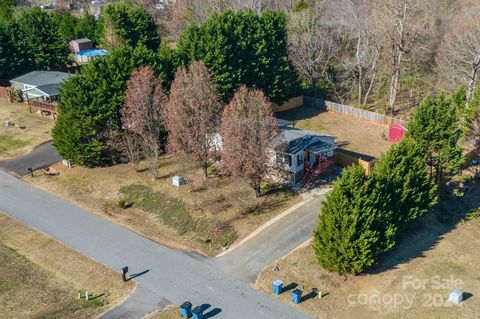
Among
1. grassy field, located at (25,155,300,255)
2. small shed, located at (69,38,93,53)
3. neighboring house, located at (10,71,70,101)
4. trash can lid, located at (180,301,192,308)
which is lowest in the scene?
trash can lid, located at (180,301,192,308)

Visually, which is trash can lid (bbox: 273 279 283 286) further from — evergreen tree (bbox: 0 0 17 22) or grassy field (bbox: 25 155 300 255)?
evergreen tree (bbox: 0 0 17 22)

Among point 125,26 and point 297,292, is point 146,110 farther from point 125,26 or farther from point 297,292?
point 125,26

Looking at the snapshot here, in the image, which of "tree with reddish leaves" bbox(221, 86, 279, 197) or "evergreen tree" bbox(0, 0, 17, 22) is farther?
"evergreen tree" bbox(0, 0, 17, 22)

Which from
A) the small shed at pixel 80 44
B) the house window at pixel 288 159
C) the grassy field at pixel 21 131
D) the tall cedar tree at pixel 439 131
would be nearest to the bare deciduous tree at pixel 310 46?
the house window at pixel 288 159

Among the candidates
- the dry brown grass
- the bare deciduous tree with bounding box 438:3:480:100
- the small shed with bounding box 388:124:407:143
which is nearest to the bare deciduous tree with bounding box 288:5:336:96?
the bare deciduous tree with bounding box 438:3:480:100

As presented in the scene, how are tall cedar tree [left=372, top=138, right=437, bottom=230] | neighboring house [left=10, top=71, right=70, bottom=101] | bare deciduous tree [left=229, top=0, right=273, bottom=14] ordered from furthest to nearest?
bare deciduous tree [left=229, top=0, right=273, bottom=14] < neighboring house [left=10, top=71, right=70, bottom=101] < tall cedar tree [left=372, top=138, right=437, bottom=230]

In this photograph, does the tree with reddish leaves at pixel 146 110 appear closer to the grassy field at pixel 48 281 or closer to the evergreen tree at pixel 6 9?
the grassy field at pixel 48 281

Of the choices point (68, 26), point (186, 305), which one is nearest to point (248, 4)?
point (68, 26)
